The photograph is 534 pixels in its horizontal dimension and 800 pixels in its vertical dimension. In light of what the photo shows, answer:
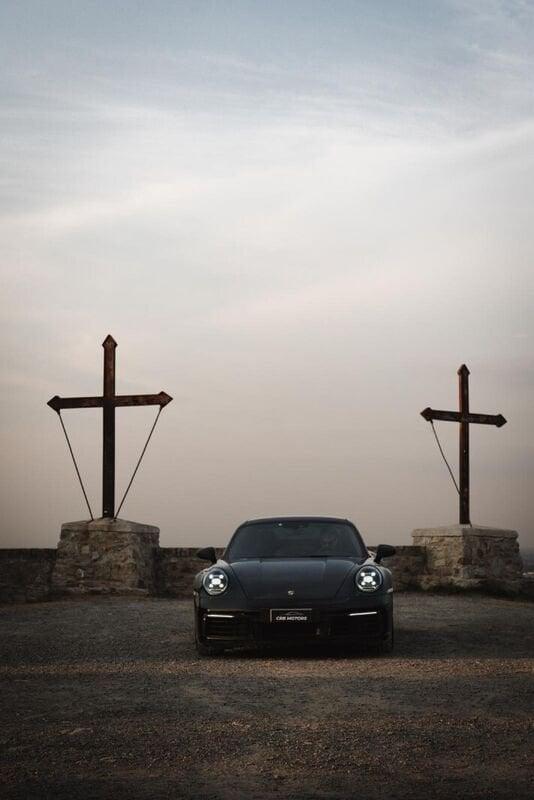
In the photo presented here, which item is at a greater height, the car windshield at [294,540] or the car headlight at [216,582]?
the car windshield at [294,540]

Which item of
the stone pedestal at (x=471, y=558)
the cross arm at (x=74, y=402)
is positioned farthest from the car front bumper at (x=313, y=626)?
the stone pedestal at (x=471, y=558)

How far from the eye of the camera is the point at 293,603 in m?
9.71

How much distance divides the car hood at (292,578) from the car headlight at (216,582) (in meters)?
0.14

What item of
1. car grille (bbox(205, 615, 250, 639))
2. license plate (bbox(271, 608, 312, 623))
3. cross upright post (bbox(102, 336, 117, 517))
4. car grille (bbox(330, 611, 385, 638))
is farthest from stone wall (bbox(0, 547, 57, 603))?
car grille (bbox(330, 611, 385, 638))

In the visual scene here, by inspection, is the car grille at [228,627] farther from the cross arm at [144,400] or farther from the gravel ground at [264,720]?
the cross arm at [144,400]

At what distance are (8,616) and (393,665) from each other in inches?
262

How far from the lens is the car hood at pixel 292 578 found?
9.78 meters

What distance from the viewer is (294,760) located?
5.42m

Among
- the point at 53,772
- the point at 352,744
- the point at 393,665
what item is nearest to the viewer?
the point at 53,772

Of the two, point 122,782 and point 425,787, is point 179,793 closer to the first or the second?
point 122,782

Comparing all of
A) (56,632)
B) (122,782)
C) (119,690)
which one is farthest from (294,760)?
(56,632)

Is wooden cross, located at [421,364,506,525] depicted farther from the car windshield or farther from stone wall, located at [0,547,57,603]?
the car windshield

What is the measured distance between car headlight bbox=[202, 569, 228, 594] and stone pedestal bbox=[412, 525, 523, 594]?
29.0ft

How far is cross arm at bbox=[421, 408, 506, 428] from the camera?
1909 centimetres
